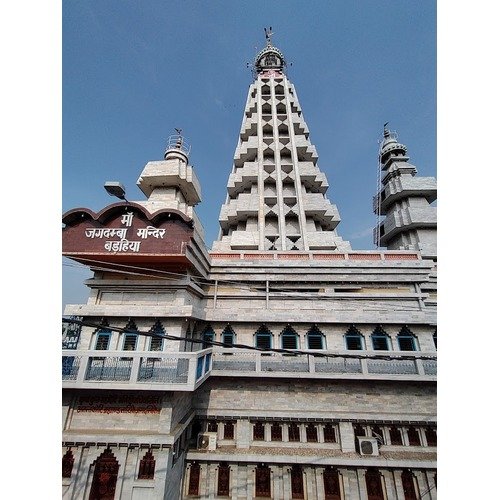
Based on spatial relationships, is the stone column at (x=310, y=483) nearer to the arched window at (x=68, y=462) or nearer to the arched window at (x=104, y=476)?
the arched window at (x=104, y=476)

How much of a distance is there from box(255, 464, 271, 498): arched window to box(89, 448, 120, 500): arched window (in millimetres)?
5847

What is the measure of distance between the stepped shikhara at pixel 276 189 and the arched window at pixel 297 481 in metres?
14.4

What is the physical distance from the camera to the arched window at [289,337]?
43.2 ft

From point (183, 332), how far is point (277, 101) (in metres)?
28.7

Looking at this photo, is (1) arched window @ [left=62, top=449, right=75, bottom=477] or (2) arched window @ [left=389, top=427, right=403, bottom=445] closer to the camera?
(1) arched window @ [left=62, top=449, right=75, bottom=477]

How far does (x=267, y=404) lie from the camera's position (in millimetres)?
12375

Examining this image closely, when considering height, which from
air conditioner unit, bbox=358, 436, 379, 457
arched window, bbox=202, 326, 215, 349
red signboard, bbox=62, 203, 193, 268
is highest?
red signboard, bbox=62, 203, 193, 268

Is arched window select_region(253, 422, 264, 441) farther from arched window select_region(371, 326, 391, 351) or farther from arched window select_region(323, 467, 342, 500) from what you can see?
arched window select_region(371, 326, 391, 351)

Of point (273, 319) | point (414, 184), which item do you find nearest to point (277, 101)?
point (414, 184)

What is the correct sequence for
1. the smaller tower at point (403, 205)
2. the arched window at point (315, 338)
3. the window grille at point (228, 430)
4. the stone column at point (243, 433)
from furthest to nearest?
the smaller tower at point (403, 205) < the arched window at point (315, 338) < the window grille at point (228, 430) < the stone column at point (243, 433)

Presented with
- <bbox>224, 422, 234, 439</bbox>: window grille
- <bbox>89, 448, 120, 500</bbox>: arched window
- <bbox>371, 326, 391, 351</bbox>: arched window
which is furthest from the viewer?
<bbox>371, 326, 391, 351</bbox>: arched window

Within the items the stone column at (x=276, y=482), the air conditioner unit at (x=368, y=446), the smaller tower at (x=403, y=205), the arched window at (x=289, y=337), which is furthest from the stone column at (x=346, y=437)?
the smaller tower at (x=403, y=205)

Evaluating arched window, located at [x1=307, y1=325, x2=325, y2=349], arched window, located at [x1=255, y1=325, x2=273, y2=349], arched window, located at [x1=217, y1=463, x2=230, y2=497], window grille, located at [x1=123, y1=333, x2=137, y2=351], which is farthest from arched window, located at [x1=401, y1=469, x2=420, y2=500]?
window grille, located at [x1=123, y1=333, x2=137, y2=351]

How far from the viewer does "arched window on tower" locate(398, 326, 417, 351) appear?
1298cm
